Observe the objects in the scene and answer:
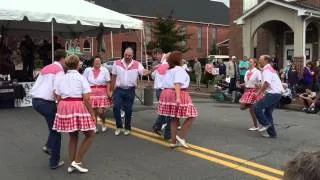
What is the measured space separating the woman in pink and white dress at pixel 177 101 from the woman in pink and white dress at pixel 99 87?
1.99 m

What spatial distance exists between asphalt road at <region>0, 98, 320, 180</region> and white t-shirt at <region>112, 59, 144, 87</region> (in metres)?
1.07

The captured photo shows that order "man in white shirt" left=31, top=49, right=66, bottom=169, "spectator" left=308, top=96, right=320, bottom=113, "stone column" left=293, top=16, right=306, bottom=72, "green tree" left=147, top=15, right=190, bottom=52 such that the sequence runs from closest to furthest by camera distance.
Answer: "man in white shirt" left=31, top=49, right=66, bottom=169, "spectator" left=308, top=96, right=320, bottom=113, "stone column" left=293, top=16, right=306, bottom=72, "green tree" left=147, top=15, right=190, bottom=52

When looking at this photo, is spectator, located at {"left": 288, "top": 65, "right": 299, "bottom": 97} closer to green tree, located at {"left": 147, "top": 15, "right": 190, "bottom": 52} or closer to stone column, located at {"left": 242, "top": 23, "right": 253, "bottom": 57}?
stone column, located at {"left": 242, "top": 23, "right": 253, "bottom": 57}

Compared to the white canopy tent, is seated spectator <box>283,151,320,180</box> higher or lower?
lower

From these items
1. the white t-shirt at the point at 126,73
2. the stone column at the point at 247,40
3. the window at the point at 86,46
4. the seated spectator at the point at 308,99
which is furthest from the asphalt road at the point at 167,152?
the window at the point at 86,46

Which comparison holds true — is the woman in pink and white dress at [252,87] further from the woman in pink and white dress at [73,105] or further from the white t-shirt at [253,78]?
the woman in pink and white dress at [73,105]

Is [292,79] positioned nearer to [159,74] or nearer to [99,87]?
[159,74]

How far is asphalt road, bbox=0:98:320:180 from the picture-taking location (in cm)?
721

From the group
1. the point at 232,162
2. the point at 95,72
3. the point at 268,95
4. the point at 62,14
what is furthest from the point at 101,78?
the point at 62,14

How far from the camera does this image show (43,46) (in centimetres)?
1925

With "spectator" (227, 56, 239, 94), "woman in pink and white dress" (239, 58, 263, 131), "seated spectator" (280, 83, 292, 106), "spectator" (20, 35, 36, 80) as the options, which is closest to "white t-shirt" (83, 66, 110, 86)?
"woman in pink and white dress" (239, 58, 263, 131)

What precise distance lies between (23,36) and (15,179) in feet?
48.4

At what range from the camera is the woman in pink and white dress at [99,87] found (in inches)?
419

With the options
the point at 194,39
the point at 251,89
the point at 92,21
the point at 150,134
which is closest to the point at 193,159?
the point at 150,134
